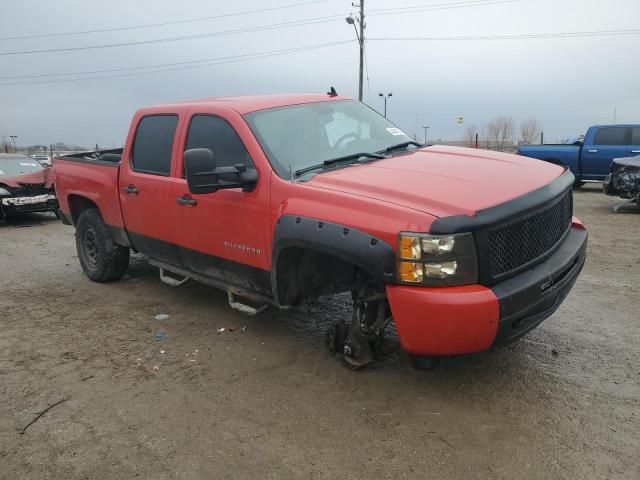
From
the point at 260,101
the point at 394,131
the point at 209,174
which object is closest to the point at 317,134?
the point at 260,101

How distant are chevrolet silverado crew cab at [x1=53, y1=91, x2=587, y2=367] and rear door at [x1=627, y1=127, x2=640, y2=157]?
11.5 m

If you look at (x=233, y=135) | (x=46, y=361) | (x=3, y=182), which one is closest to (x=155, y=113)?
(x=233, y=135)

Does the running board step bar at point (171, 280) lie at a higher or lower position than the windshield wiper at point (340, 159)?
lower

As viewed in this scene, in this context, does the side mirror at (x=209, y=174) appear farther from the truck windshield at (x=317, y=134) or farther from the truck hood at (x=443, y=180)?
the truck hood at (x=443, y=180)

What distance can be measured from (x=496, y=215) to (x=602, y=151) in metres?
13.0

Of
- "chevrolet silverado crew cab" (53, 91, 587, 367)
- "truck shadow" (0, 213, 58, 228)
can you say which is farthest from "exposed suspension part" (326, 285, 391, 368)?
"truck shadow" (0, 213, 58, 228)

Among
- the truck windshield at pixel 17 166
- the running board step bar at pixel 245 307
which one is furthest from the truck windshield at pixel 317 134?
the truck windshield at pixel 17 166

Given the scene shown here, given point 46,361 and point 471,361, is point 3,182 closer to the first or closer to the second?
point 46,361

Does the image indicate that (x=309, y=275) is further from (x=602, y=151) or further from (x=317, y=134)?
(x=602, y=151)

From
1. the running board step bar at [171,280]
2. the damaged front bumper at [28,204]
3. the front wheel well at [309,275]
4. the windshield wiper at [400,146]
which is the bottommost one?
the damaged front bumper at [28,204]

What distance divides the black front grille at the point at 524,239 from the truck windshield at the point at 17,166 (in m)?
11.5

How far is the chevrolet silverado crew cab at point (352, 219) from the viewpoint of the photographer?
287 cm

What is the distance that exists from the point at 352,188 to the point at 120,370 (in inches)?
84.0

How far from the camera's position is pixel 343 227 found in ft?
10.2
